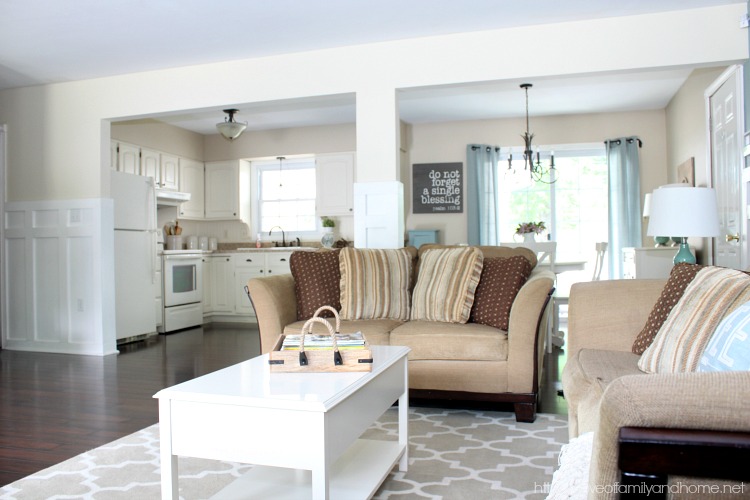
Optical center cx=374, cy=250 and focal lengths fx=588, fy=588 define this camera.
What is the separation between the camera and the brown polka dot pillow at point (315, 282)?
12.0 feet

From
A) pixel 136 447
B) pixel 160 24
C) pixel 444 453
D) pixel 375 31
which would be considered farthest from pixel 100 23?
pixel 444 453

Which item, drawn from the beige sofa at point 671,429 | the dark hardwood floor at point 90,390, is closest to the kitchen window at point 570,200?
the dark hardwood floor at point 90,390

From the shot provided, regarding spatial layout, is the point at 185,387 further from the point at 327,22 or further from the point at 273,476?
the point at 327,22

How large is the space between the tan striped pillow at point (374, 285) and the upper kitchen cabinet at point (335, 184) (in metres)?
3.65

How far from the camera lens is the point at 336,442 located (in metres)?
1.62

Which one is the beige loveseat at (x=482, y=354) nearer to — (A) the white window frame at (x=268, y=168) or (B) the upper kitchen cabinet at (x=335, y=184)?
(B) the upper kitchen cabinet at (x=335, y=184)

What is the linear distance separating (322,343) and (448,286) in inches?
61.5

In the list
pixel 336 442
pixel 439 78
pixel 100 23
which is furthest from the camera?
pixel 439 78

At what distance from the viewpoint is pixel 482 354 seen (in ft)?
10.2

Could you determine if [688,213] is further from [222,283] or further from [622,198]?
[222,283]

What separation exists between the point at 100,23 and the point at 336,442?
3.55m

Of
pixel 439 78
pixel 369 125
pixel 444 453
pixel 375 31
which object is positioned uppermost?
pixel 375 31

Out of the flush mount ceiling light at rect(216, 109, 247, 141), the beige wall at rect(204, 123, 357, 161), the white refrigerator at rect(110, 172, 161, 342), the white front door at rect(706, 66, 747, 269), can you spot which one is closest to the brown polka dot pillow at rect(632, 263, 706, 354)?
the white front door at rect(706, 66, 747, 269)

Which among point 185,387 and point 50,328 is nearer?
point 185,387
